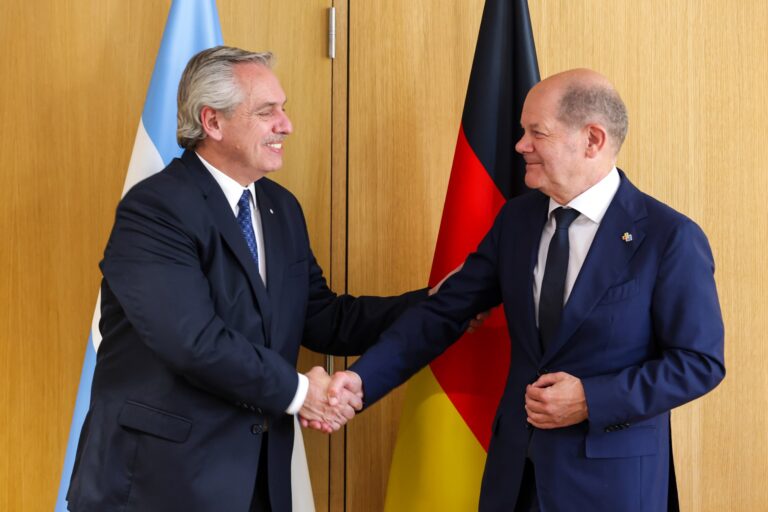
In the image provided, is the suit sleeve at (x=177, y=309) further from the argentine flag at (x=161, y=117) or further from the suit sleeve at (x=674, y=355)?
the suit sleeve at (x=674, y=355)

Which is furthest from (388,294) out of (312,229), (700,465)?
(700,465)

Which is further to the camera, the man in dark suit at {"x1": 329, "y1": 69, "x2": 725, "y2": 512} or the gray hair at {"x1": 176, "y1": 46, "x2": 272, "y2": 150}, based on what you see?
the gray hair at {"x1": 176, "y1": 46, "x2": 272, "y2": 150}

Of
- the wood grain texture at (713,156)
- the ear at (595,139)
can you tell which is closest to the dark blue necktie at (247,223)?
the ear at (595,139)

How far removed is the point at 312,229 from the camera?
322 cm

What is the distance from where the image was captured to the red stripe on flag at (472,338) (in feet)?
9.01

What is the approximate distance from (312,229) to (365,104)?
473mm

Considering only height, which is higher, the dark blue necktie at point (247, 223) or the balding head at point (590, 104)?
the balding head at point (590, 104)

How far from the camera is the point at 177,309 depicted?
7.11 ft

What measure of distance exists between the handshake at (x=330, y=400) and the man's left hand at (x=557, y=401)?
59cm

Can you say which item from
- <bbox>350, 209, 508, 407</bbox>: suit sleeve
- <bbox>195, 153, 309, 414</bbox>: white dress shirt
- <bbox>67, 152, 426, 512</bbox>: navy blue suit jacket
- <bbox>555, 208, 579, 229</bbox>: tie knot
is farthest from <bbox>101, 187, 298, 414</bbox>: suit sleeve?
<bbox>555, 208, 579, 229</bbox>: tie knot

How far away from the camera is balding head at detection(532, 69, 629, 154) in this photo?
2.27m

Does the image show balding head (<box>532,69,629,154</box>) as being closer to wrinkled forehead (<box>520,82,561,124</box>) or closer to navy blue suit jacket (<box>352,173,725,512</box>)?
wrinkled forehead (<box>520,82,561,124</box>)

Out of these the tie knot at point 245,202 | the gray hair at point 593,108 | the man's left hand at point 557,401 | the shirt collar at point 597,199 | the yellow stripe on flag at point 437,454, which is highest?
the gray hair at point 593,108

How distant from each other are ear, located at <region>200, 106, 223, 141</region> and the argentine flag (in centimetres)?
37
